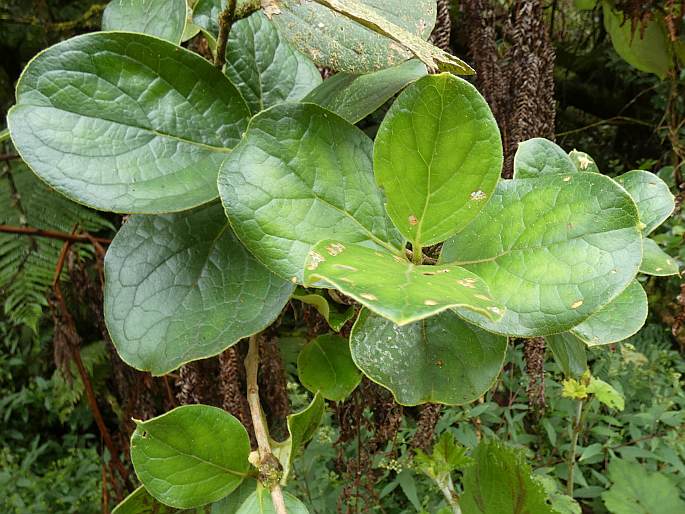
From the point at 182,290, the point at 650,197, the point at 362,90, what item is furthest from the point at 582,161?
the point at 182,290

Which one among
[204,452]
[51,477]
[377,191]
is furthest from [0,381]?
[377,191]

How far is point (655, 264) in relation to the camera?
37 cm

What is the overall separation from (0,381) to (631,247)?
1920mm

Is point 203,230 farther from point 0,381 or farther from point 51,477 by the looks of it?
point 0,381

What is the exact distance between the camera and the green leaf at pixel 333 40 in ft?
0.86

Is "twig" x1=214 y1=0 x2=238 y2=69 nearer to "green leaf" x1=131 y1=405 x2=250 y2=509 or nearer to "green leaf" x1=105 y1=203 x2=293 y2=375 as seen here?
"green leaf" x1=105 y1=203 x2=293 y2=375

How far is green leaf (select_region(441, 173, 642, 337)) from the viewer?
22 centimetres

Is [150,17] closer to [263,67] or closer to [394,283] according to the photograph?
[263,67]

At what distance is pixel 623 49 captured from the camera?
1.04m

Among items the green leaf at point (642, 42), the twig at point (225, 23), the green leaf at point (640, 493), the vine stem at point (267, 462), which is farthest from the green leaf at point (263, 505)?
the green leaf at point (642, 42)

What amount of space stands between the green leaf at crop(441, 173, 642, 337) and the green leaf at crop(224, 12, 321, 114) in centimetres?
18

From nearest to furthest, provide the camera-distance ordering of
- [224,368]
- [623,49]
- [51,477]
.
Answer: [224,368]
[623,49]
[51,477]

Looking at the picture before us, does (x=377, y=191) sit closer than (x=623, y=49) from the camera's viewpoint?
Yes

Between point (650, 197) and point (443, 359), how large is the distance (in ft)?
0.63
